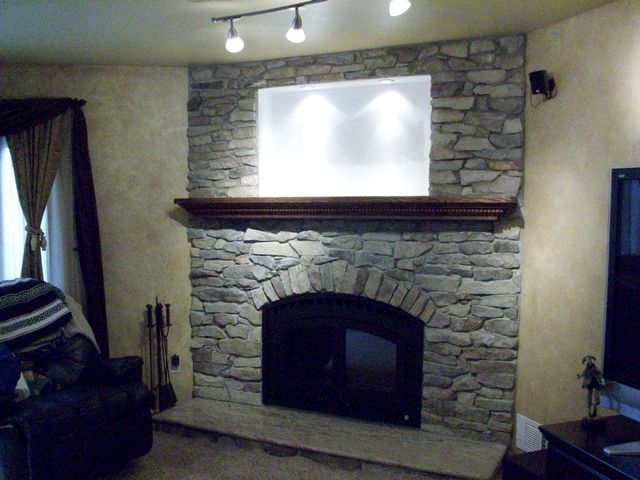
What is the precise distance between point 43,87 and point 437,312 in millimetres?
3134

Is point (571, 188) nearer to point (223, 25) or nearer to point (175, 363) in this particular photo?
point (223, 25)

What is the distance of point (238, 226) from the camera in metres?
3.91

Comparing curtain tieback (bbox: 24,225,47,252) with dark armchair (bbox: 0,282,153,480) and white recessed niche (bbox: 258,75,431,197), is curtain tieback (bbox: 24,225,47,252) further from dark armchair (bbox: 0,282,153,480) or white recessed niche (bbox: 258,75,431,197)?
white recessed niche (bbox: 258,75,431,197)

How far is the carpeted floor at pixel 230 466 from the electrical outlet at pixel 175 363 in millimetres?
636

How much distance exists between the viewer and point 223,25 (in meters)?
3.04

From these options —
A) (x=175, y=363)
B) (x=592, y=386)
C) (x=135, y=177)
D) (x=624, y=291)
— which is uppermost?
(x=135, y=177)

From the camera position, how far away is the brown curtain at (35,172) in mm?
3844

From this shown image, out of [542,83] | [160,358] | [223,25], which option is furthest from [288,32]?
[160,358]

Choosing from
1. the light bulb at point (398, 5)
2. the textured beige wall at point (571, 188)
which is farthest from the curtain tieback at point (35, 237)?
the textured beige wall at point (571, 188)

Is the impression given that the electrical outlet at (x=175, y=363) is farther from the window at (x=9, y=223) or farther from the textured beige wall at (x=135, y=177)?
the window at (x=9, y=223)

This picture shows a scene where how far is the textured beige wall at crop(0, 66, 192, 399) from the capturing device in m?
3.98

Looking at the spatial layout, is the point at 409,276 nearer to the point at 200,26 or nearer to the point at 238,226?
the point at 238,226

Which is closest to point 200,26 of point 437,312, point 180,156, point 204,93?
point 204,93

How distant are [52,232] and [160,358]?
46.2 inches
